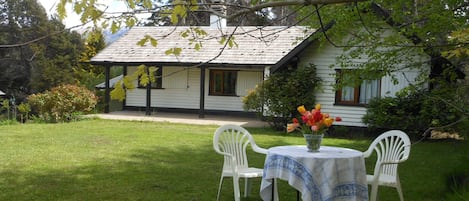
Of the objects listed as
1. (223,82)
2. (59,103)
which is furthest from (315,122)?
(223,82)

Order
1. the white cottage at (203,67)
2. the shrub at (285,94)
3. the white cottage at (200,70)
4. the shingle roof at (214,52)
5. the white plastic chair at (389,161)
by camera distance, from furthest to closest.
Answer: the white cottage at (200,70) < the white cottage at (203,67) < the shingle roof at (214,52) < the shrub at (285,94) < the white plastic chair at (389,161)

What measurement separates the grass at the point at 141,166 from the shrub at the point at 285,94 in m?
0.76

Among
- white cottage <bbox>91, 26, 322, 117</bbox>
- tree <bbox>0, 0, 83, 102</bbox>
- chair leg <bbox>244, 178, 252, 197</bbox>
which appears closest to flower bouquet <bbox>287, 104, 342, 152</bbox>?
chair leg <bbox>244, 178, 252, 197</bbox>

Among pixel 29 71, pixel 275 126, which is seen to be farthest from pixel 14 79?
pixel 275 126

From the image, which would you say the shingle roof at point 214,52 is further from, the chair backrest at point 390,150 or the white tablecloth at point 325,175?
the white tablecloth at point 325,175

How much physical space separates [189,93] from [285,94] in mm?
7724

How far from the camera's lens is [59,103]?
16781 mm

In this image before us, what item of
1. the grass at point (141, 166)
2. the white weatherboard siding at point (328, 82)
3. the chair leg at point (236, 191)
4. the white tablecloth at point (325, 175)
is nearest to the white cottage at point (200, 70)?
the white weatherboard siding at point (328, 82)

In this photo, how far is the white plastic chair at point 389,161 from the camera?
5556 millimetres

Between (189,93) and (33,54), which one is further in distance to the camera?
(33,54)

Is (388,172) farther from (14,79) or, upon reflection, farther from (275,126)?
(14,79)

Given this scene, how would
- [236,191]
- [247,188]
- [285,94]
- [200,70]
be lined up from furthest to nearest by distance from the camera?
[200,70], [285,94], [247,188], [236,191]

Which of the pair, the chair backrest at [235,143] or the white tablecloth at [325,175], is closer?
the white tablecloth at [325,175]

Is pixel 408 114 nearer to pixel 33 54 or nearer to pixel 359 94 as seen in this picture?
pixel 359 94
